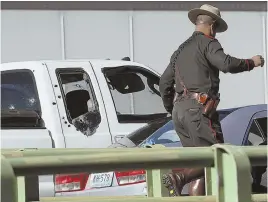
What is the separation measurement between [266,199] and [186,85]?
2.54m

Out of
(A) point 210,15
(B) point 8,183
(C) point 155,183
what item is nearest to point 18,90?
(A) point 210,15

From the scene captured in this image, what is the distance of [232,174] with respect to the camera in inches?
98.0

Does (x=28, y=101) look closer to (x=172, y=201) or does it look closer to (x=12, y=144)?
(x=12, y=144)

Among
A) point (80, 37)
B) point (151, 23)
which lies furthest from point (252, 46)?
point (80, 37)

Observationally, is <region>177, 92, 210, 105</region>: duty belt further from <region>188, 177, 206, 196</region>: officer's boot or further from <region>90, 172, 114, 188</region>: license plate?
<region>90, 172, 114, 188</region>: license plate

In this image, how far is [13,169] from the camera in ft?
7.32

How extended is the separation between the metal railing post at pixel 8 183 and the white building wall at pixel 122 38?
873 cm

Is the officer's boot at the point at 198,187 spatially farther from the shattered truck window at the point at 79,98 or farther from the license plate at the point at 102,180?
the shattered truck window at the point at 79,98

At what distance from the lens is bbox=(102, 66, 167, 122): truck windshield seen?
691cm

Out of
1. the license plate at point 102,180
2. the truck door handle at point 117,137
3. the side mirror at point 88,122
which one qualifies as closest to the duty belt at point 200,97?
the license plate at point 102,180

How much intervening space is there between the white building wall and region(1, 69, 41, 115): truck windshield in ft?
13.3

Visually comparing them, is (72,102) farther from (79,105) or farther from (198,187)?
(198,187)

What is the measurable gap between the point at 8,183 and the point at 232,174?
82 centimetres

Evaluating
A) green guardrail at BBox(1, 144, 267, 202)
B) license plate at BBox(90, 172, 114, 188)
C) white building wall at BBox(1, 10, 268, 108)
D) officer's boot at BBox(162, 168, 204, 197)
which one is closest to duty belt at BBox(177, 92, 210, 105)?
officer's boot at BBox(162, 168, 204, 197)
